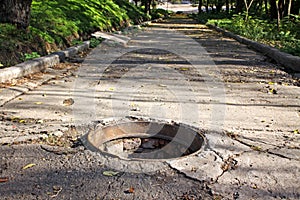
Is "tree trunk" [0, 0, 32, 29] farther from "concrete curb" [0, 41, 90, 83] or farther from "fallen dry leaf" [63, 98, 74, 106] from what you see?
"fallen dry leaf" [63, 98, 74, 106]

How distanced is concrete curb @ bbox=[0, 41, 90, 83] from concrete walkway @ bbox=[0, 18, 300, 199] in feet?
0.60

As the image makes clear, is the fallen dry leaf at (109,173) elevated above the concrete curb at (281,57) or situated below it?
below

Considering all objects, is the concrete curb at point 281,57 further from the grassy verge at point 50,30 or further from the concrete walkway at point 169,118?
the grassy verge at point 50,30

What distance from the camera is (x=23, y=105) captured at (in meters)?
3.85

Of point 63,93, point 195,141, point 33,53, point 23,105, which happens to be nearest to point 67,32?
point 33,53

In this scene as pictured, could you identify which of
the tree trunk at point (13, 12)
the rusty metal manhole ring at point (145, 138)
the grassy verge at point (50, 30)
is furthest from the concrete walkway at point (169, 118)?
the tree trunk at point (13, 12)

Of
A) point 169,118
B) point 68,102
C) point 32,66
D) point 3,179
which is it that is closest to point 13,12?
point 32,66

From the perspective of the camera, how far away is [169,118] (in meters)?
3.45

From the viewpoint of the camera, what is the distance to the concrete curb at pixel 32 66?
15.8 feet

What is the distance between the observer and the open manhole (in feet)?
9.48

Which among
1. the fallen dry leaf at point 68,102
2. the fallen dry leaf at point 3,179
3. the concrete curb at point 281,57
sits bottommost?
the fallen dry leaf at point 3,179

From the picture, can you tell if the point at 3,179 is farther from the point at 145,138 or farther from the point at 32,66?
the point at 32,66

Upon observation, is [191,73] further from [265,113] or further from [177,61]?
[265,113]

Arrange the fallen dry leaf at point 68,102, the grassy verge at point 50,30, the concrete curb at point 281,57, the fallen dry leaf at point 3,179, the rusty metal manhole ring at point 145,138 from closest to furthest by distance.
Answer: the fallen dry leaf at point 3,179 → the rusty metal manhole ring at point 145,138 → the fallen dry leaf at point 68,102 → the grassy verge at point 50,30 → the concrete curb at point 281,57
